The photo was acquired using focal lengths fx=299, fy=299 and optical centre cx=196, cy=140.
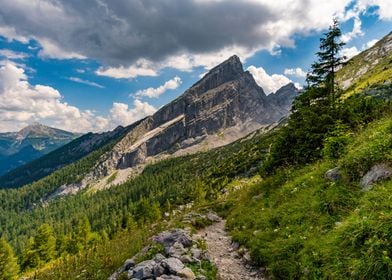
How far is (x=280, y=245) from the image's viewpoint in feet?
40.4

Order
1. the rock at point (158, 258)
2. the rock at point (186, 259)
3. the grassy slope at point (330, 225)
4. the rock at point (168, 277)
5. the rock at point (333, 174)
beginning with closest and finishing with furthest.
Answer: the grassy slope at point (330, 225) → the rock at point (168, 277) → the rock at point (158, 258) → the rock at point (186, 259) → the rock at point (333, 174)

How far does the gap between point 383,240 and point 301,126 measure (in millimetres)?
18006

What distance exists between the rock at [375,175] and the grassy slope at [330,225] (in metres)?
0.27

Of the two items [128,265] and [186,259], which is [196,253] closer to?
[186,259]

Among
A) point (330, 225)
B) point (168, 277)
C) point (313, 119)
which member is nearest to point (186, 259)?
point (168, 277)

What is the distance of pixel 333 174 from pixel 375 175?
3217 mm

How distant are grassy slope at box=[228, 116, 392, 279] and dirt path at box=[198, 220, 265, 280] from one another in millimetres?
688

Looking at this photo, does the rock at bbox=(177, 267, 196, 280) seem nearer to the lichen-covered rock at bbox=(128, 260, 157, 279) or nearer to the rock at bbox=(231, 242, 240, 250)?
the lichen-covered rock at bbox=(128, 260, 157, 279)

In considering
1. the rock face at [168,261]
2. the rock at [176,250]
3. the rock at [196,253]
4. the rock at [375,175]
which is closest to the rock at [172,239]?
the rock face at [168,261]

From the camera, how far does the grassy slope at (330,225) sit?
7.73 meters

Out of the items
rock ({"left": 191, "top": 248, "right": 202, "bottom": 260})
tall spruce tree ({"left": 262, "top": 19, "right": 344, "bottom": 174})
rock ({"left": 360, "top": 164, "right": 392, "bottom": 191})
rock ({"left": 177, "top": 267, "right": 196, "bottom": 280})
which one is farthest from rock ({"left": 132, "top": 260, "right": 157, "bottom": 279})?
tall spruce tree ({"left": 262, "top": 19, "right": 344, "bottom": 174})

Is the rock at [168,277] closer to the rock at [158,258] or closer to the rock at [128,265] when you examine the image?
the rock at [158,258]

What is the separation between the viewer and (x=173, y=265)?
38.2ft

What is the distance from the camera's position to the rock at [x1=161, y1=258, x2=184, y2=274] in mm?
11336
